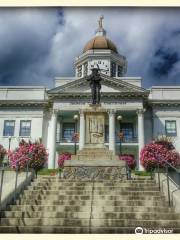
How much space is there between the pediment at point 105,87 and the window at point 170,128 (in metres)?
4.85

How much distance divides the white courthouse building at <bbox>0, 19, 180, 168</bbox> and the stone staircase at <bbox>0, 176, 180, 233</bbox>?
24.9 m

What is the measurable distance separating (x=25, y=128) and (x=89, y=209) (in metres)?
32.9

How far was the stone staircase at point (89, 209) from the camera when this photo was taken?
356 inches

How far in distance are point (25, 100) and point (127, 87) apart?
1179cm

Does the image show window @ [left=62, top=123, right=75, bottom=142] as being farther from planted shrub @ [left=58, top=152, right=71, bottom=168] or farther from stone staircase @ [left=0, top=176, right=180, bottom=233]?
stone staircase @ [left=0, top=176, right=180, bottom=233]

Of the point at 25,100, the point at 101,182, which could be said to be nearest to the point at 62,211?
the point at 101,182

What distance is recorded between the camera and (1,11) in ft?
30.7

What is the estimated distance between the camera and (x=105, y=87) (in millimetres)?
40625

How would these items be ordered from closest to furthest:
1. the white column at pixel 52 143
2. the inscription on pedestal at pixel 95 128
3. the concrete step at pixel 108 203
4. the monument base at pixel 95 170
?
1. the concrete step at pixel 108 203
2. the monument base at pixel 95 170
3. the inscription on pedestal at pixel 95 128
4. the white column at pixel 52 143

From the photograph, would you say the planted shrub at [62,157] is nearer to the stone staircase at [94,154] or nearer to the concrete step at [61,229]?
the stone staircase at [94,154]

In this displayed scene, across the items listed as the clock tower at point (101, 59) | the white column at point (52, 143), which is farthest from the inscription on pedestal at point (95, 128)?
the clock tower at point (101, 59)

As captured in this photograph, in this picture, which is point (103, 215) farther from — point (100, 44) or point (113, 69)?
point (100, 44)
